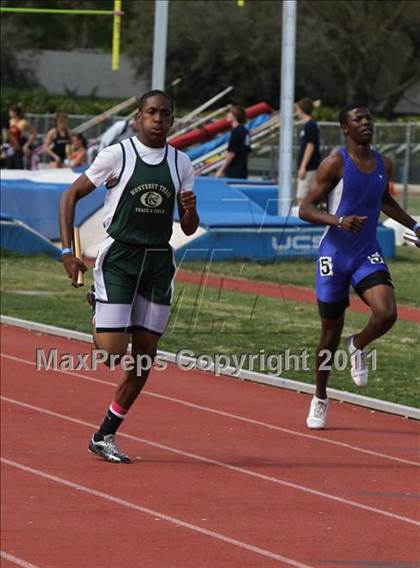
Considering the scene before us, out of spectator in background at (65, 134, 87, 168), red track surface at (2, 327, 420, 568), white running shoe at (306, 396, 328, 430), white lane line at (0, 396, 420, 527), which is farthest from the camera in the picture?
spectator in background at (65, 134, 87, 168)

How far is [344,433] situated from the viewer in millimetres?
10461

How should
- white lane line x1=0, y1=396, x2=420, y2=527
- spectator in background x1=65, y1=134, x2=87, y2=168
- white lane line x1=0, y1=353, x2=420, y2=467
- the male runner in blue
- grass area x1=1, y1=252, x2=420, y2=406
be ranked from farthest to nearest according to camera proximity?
spectator in background x1=65, y1=134, x2=87, y2=168, white lane line x1=0, y1=353, x2=420, y2=467, grass area x1=1, y1=252, x2=420, y2=406, white lane line x1=0, y1=396, x2=420, y2=527, the male runner in blue

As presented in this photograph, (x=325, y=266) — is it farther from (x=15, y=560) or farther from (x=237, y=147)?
(x=237, y=147)

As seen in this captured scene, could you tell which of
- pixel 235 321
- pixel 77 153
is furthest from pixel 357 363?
pixel 77 153

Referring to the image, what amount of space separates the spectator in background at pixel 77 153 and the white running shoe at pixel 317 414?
681 inches

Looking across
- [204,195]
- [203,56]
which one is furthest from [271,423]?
[203,56]

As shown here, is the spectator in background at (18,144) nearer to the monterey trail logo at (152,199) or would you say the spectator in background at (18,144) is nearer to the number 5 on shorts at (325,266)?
the number 5 on shorts at (325,266)

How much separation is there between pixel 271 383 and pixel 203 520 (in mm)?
4201

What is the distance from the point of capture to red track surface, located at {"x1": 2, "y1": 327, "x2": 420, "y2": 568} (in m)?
8.02

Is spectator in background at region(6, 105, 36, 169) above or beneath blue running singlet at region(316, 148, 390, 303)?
beneath

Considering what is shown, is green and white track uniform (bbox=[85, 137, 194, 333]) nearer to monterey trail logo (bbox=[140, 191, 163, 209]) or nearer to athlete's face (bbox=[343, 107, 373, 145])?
monterey trail logo (bbox=[140, 191, 163, 209])

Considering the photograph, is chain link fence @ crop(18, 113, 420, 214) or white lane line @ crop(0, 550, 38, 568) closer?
white lane line @ crop(0, 550, 38, 568)

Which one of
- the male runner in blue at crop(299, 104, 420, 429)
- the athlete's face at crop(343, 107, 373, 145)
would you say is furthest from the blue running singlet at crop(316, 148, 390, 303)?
the athlete's face at crop(343, 107, 373, 145)

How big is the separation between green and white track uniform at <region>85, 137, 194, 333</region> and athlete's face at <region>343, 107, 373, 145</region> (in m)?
0.72
